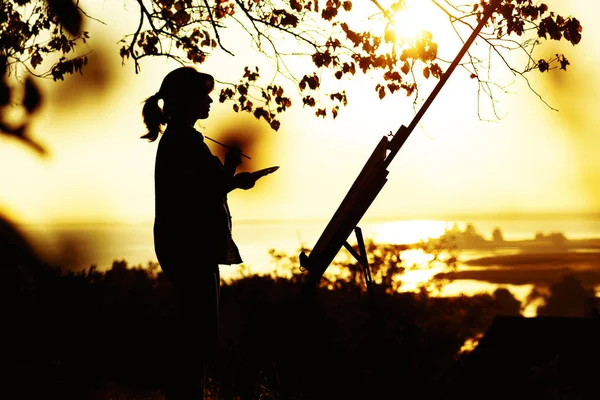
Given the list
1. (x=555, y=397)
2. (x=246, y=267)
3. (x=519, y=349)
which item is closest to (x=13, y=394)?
(x=555, y=397)

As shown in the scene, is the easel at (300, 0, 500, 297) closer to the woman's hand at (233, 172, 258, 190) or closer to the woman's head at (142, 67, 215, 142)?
the woman's hand at (233, 172, 258, 190)

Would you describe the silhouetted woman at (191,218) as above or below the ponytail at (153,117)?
below

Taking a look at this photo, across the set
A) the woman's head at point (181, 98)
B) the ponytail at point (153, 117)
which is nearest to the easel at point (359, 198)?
the woman's head at point (181, 98)

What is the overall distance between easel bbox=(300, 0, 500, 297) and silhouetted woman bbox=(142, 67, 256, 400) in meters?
1.12

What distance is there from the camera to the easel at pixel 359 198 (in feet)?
14.2

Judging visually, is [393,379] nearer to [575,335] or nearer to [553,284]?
[575,335]

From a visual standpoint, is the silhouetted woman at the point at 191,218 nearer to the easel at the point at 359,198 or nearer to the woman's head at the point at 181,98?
the woman's head at the point at 181,98

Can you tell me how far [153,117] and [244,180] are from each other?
0.66 m

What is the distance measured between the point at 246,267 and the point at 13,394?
66.3 ft

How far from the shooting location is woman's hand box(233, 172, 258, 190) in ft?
11.4

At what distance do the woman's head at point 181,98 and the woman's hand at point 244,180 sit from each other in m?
0.44

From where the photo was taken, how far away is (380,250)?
95.0ft

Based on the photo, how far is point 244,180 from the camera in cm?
347

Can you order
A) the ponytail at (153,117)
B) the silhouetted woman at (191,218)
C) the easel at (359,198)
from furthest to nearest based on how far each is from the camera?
the easel at (359,198) < the ponytail at (153,117) < the silhouetted woman at (191,218)
